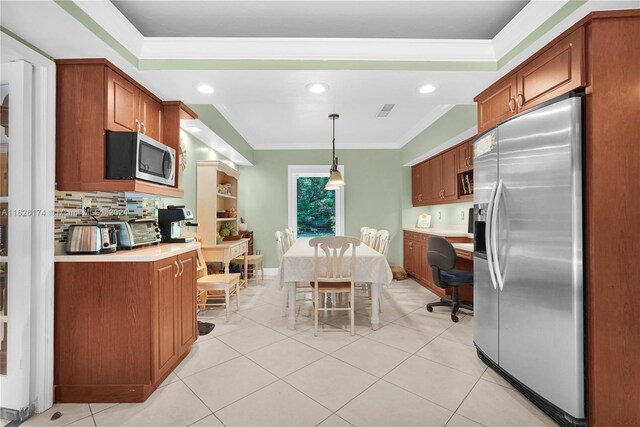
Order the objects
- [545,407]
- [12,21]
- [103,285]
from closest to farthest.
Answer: [12,21]
[545,407]
[103,285]

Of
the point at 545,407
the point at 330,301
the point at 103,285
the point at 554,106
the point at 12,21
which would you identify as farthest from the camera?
the point at 330,301

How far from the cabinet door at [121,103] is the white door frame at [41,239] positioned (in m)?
0.33

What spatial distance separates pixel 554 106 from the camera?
64.8 inches

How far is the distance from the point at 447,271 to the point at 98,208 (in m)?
3.62

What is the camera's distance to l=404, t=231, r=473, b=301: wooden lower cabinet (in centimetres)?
382

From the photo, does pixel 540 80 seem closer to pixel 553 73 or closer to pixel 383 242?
pixel 553 73

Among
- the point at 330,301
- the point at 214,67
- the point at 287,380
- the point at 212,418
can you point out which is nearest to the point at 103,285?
the point at 212,418

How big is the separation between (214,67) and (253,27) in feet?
1.35

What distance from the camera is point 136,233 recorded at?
227 cm

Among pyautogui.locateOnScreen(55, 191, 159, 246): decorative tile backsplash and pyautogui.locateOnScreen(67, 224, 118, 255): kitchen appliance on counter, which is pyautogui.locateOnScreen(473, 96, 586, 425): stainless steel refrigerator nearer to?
pyautogui.locateOnScreen(67, 224, 118, 255): kitchen appliance on counter

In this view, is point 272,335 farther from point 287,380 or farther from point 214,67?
point 214,67

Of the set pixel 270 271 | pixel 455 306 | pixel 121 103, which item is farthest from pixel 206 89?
pixel 270 271

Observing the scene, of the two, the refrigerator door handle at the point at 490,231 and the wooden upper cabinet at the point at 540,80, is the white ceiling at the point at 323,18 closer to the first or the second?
the wooden upper cabinet at the point at 540,80

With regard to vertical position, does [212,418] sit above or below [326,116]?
below
